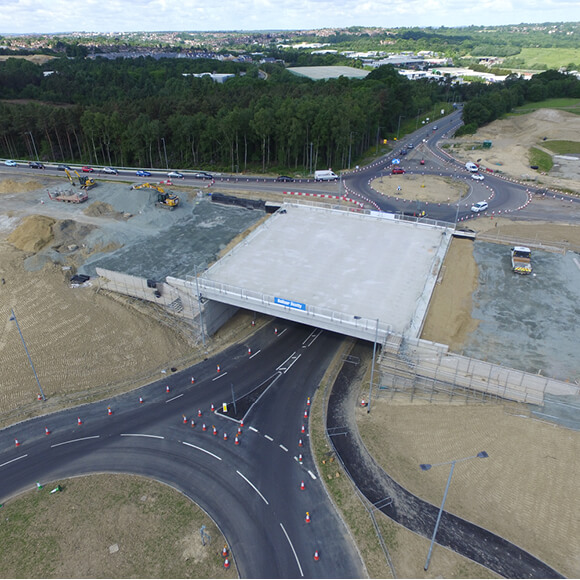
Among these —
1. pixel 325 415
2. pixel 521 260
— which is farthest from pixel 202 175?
pixel 325 415

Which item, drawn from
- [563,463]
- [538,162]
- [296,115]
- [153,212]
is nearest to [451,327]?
[563,463]

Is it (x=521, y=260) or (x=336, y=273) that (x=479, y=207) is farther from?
(x=336, y=273)

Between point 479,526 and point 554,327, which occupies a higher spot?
point 554,327

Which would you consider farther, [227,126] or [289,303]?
[227,126]

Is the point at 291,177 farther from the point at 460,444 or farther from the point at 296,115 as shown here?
the point at 460,444

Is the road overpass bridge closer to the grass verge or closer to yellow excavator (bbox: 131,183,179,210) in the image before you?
yellow excavator (bbox: 131,183,179,210)

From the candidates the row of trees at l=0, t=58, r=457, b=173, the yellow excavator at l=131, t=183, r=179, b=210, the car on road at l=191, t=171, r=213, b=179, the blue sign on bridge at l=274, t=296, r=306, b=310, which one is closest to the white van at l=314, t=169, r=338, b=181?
the row of trees at l=0, t=58, r=457, b=173

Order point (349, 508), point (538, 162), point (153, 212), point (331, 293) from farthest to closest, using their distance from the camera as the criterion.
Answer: point (538, 162)
point (153, 212)
point (331, 293)
point (349, 508)
